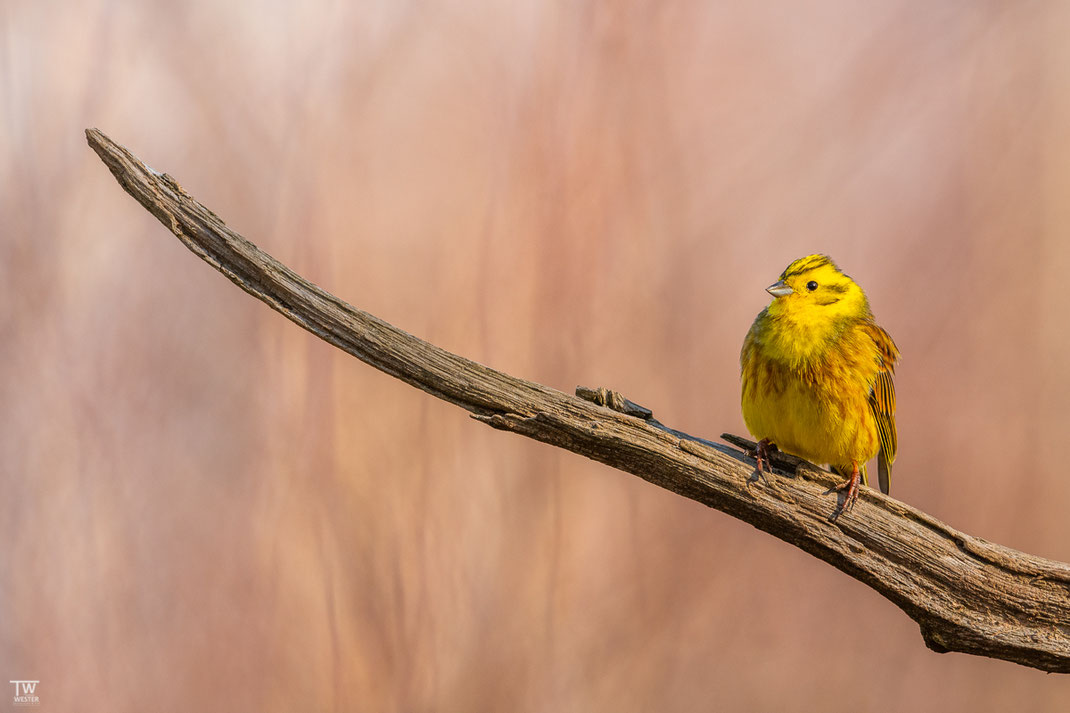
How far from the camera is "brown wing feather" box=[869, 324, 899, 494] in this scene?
4.37ft

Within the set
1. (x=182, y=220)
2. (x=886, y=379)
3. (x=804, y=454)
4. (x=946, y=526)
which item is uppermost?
(x=182, y=220)

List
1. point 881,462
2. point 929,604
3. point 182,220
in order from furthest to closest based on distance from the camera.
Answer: point 881,462
point 929,604
point 182,220

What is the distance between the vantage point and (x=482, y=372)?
1.09 m

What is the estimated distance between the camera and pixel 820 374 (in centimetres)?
128

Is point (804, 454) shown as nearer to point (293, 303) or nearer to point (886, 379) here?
point (886, 379)

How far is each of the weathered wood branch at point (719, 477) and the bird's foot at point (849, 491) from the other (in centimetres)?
1

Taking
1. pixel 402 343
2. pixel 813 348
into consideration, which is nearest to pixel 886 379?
pixel 813 348

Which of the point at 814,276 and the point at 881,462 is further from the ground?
the point at 814,276

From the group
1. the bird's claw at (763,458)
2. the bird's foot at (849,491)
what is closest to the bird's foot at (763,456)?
the bird's claw at (763,458)

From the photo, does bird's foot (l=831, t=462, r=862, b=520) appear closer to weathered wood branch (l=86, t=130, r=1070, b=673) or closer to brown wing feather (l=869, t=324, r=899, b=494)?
weathered wood branch (l=86, t=130, r=1070, b=673)

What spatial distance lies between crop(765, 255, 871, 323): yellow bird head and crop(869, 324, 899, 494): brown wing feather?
Answer: 62mm

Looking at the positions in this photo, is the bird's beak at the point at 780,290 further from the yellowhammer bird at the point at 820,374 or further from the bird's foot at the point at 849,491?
the bird's foot at the point at 849,491

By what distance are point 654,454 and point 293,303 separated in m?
0.53

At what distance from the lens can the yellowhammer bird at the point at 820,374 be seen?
1273mm
